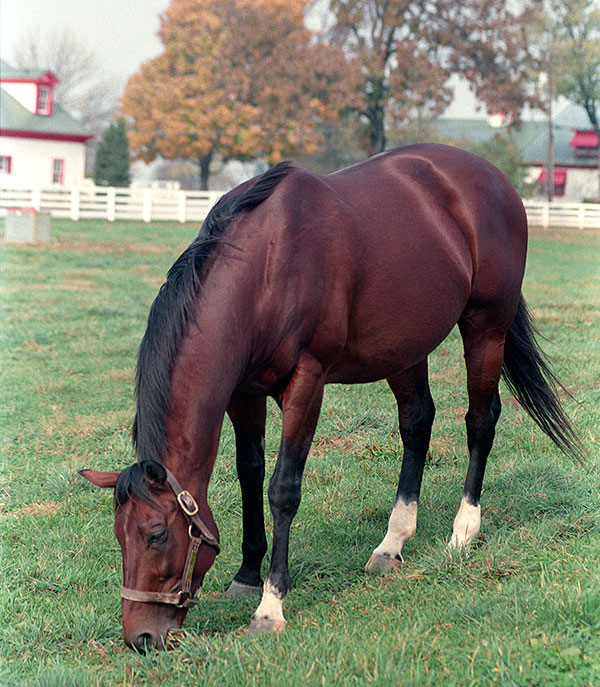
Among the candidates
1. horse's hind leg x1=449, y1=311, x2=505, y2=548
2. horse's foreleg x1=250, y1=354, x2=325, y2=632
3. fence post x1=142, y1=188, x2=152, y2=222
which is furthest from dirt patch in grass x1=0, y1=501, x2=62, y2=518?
fence post x1=142, y1=188, x2=152, y2=222

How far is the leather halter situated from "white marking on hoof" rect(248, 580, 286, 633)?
322mm

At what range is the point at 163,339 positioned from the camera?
10.1 feet

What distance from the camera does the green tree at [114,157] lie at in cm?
3841

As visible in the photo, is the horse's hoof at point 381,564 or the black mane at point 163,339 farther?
the horse's hoof at point 381,564

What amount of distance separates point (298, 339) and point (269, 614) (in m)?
1.09

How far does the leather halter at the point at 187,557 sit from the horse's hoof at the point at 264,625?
0.31 metres

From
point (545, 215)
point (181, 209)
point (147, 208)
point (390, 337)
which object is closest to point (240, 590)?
point (390, 337)

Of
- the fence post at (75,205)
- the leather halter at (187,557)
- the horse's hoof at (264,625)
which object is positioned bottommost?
the horse's hoof at (264,625)

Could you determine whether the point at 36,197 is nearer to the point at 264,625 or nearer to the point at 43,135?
the point at 43,135

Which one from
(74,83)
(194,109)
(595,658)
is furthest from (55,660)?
(74,83)

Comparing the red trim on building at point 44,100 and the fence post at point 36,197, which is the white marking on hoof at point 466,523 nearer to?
the fence post at point 36,197

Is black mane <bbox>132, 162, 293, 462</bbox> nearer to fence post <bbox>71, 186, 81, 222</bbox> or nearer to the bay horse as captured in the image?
the bay horse

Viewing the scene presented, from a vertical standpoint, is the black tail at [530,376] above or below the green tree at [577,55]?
below

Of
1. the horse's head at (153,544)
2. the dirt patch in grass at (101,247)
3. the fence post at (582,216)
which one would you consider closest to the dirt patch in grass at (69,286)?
the dirt patch in grass at (101,247)
